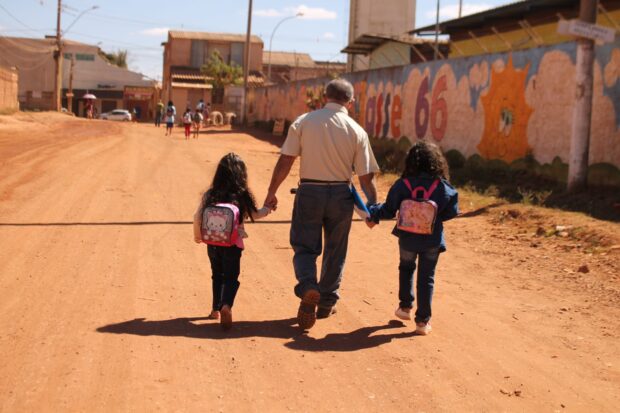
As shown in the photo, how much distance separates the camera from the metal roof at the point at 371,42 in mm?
35031

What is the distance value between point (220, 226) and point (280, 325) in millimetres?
894

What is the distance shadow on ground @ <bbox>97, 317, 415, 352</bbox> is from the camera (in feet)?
18.4

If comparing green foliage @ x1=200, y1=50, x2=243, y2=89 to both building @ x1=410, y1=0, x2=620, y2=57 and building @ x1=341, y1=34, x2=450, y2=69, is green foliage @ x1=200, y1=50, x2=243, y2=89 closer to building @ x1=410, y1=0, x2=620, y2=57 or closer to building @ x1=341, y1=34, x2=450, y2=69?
building @ x1=341, y1=34, x2=450, y2=69

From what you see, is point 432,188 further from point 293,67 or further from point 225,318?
point 293,67

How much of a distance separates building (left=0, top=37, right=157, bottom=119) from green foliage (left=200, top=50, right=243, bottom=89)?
11232mm

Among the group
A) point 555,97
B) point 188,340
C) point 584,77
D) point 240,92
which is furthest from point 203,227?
point 240,92

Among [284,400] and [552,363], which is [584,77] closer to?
[552,363]

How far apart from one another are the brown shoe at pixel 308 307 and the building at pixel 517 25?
15969 millimetres

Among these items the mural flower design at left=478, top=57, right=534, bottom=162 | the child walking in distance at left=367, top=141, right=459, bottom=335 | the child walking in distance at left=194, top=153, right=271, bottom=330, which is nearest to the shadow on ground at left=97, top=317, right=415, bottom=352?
the child walking in distance at left=194, top=153, right=271, bottom=330

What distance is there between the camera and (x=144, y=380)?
4.65 meters

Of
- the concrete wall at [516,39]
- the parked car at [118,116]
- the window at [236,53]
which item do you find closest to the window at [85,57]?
the window at [236,53]

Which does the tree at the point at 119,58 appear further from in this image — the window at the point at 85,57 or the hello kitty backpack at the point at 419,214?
the hello kitty backpack at the point at 419,214

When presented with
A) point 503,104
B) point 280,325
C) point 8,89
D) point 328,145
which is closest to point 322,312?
point 280,325

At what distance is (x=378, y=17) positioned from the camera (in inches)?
2135
